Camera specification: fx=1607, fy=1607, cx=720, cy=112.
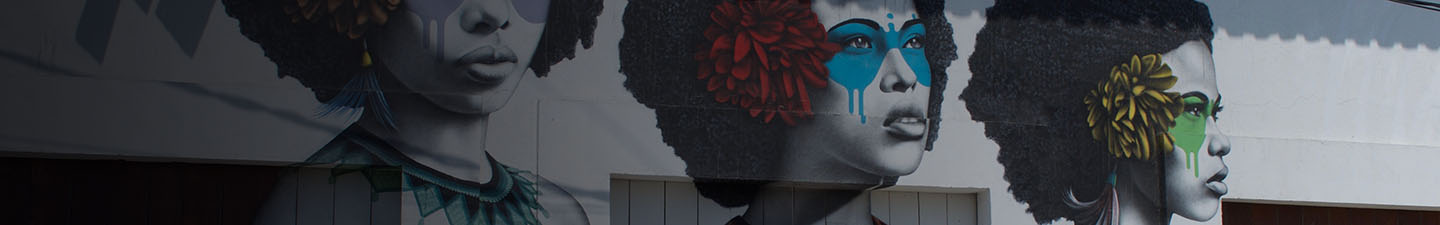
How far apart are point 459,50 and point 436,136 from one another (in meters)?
0.32

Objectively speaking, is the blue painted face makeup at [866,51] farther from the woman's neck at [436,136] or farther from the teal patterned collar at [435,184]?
the woman's neck at [436,136]

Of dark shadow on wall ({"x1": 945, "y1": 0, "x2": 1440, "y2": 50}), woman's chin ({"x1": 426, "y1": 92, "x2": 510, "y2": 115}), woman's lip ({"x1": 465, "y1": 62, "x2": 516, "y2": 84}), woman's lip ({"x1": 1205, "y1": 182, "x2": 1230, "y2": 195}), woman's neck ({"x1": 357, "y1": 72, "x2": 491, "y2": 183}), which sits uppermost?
dark shadow on wall ({"x1": 945, "y1": 0, "x2": 1440, "y2": 50})

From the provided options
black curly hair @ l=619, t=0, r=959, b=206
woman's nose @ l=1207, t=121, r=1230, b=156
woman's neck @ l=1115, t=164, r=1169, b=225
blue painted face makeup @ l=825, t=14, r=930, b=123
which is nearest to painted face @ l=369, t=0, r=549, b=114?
black curly hair @ l=619, t=0, r=959, b=206

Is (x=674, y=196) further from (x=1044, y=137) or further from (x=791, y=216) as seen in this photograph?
(x=1044, y=137)

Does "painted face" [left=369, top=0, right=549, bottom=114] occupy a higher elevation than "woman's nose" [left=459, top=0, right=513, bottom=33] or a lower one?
lower

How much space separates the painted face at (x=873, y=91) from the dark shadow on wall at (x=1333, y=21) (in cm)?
148

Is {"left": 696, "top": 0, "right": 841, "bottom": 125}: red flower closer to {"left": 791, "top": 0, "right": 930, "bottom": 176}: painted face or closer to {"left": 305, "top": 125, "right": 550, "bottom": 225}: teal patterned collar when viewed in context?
{"left": 791, "top": 0, "right": 930, "bottom": 176}: painted face

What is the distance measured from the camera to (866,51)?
6.20 meters

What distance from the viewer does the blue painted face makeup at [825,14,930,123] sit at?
6145 millimetres

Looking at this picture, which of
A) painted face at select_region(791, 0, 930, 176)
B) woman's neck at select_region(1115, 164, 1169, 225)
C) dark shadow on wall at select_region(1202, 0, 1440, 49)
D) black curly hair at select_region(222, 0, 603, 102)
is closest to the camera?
black curly hair at select_region(222, 0, 603, 102)

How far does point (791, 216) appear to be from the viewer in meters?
6.15

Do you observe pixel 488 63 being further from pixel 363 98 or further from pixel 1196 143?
pixel 1196 143

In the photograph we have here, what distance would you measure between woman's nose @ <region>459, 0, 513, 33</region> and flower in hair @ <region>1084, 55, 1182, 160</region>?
2.40 m

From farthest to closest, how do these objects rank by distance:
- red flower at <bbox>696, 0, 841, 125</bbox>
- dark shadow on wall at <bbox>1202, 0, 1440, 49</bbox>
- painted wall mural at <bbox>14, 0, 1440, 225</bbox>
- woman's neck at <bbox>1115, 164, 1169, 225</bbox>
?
dark shadow on wall at <bbox>1202, 0, 1440, 49</bbox> → woman's neck at <bbox>1115, 164, 1169, 225</bbox> → red flower at <bbox>696, 0, 841, 125</bbox> → painted wall mural at <bbox>14, 0, 1440, 225</bbox>
